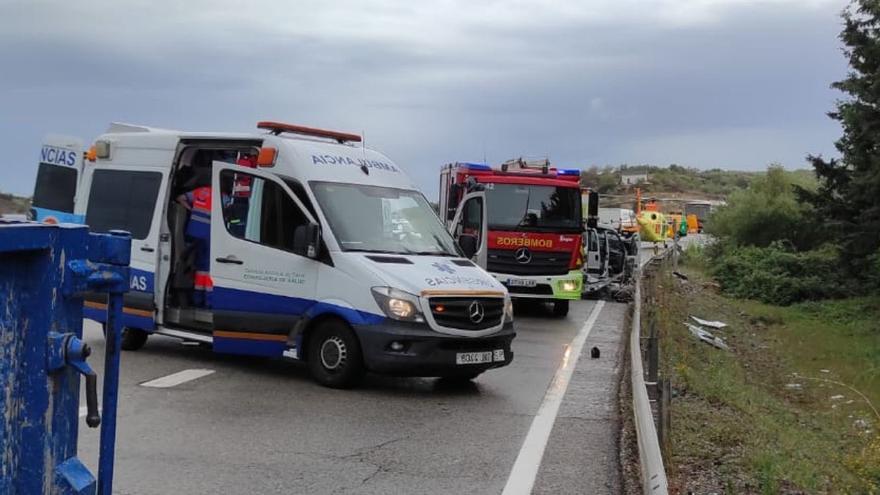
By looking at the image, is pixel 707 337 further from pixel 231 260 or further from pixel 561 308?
pixel 231 260

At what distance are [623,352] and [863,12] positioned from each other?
1386 cm

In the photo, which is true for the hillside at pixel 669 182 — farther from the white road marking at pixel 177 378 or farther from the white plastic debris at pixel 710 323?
the white road marking at pixel 177 378

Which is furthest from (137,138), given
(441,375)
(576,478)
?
(576,478)

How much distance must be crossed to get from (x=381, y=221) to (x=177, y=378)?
2638 mm

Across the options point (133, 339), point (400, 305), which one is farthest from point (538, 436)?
point (133, 339)

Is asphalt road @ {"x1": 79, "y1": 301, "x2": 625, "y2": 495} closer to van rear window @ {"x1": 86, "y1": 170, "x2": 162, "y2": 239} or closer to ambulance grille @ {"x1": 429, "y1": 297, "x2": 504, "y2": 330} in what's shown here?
ambulance grille @ {"x1": 429, "y1": 297, "x2": 504, "y2": 330}

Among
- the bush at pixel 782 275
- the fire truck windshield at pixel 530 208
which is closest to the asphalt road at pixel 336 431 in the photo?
the fire truck windshield at pixel 530 208

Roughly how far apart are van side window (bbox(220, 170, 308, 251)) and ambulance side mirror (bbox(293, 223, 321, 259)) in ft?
1.00

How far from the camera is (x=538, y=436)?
7.37 metres

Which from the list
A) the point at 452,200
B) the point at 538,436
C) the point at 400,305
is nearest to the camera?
the point at 538,436

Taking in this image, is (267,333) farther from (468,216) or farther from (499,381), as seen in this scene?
(468,216)

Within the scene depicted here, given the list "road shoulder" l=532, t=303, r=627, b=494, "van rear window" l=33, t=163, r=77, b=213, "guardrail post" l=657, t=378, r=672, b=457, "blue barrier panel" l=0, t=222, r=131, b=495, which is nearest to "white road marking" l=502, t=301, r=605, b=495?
"road shoulder" l=532, t=303, r=627, b=494

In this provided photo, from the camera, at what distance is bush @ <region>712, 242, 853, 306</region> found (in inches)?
1041

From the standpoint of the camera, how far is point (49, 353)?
2777mm
